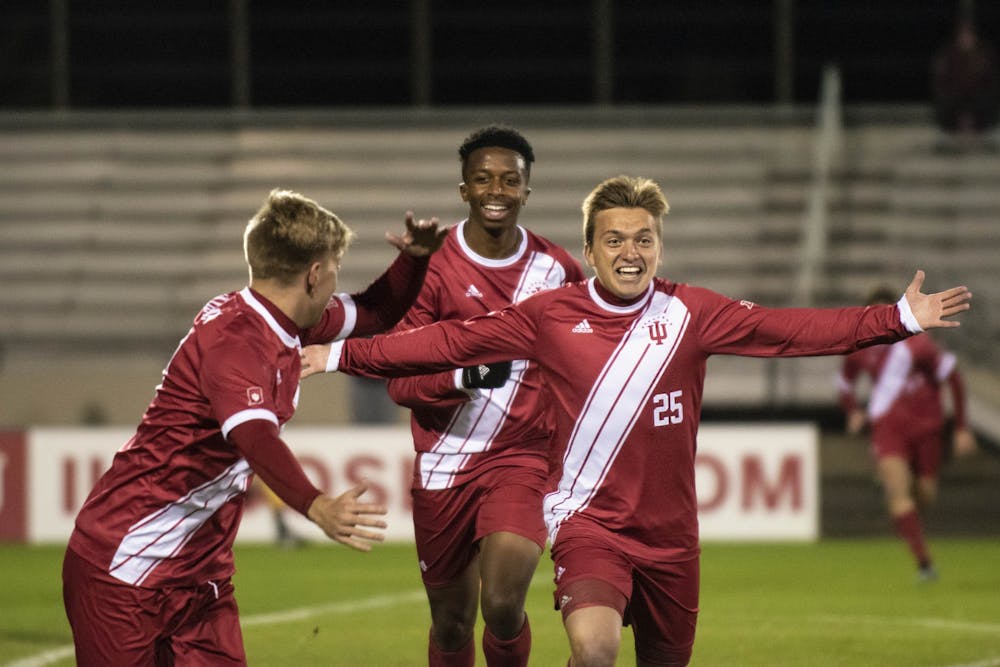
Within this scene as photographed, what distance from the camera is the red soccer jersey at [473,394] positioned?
6.22m

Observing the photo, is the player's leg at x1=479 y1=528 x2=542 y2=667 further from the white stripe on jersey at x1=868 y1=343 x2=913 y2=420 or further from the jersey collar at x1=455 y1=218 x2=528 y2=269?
the white stripe on jersey at x1=868 y1=343 x2=913 y2=420

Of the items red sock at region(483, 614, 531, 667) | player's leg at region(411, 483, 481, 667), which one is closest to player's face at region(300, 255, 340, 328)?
player's leg at region(411, 483, 481, 667)

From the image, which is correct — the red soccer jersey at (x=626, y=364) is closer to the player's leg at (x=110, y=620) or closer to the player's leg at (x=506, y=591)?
the player's leg at (x=506, y=591)

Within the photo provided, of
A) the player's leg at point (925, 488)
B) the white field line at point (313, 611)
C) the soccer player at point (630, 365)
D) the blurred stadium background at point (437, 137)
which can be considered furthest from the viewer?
the blurred stadium background at point (437, 137)

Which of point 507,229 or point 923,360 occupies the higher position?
point 507,229

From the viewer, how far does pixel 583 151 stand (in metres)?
19.0

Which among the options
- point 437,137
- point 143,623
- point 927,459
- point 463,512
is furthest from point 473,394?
point 437,137

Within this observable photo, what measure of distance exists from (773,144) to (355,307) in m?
13.8

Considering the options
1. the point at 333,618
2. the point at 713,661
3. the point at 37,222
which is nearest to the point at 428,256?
the point at 713,661

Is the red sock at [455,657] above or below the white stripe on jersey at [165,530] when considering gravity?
below

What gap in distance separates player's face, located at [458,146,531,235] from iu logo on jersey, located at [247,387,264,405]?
2.14 m

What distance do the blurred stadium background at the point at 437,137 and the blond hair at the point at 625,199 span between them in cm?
1225

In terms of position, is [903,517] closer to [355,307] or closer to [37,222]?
[355,307]

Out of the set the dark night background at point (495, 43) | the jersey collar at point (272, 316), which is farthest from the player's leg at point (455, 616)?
the dark night background at point (495, 43)
